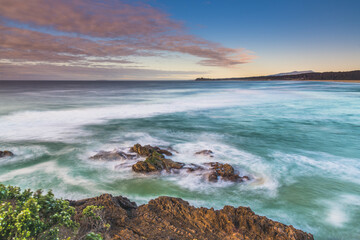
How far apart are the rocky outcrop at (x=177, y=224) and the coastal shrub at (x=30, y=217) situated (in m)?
0.81

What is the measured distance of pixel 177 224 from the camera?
6254 mm

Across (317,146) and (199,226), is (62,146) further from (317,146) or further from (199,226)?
(317,146)

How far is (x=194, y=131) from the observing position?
21703 mm

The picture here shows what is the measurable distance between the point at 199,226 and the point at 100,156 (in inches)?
368

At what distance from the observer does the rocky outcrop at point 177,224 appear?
18.6ft

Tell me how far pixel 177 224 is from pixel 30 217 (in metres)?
3.66

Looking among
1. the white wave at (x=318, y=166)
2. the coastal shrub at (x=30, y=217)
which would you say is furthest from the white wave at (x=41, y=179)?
the white wave at (x=318, y=166)

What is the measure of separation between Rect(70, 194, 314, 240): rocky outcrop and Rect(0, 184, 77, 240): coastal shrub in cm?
81

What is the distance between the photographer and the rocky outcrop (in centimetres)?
566

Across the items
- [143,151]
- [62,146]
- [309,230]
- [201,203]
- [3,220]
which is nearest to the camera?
[3,220]

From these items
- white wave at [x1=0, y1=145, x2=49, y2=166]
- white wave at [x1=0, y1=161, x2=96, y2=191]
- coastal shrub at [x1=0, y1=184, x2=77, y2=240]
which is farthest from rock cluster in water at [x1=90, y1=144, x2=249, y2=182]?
coastal shrub at [x1=0, y1=184, x2=77, y2=240]

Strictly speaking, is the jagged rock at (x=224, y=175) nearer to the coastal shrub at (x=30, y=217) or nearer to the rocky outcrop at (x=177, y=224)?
the rocky outcrop at (x=177, y=224)

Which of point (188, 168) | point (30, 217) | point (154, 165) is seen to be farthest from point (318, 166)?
point (30, 217)

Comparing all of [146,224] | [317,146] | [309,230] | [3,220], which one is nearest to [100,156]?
[146,224]
